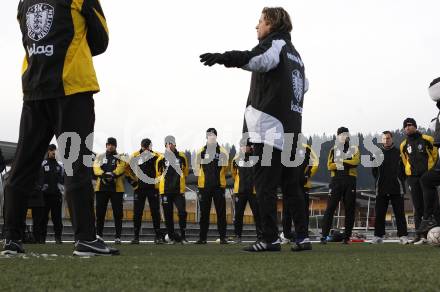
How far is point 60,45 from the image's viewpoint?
4.87 metres

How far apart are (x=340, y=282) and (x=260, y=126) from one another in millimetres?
3087

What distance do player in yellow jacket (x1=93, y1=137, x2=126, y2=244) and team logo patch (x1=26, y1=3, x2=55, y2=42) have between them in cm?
713

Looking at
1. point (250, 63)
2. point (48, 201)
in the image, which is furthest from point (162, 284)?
point (48, 201)

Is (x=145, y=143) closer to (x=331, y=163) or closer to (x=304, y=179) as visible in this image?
(x=304, y=179)

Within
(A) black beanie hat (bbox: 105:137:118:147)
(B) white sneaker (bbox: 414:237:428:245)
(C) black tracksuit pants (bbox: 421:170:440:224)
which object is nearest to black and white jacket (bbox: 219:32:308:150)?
(C) black tracksuit pants (bbox: 421:170:440:224)

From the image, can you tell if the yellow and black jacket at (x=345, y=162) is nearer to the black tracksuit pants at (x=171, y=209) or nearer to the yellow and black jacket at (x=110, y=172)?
the black tracksuit pants at (x=171, y=209)

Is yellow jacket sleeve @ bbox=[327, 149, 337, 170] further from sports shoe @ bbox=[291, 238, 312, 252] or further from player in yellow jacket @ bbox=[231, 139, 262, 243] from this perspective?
sports shoe @ bbox=[291, 238, 312, 252]

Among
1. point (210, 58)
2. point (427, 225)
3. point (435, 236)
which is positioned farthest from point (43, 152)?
point (427, 225)

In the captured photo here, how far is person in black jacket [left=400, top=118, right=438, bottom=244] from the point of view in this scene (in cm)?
1055

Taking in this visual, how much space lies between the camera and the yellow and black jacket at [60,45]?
15.8ft

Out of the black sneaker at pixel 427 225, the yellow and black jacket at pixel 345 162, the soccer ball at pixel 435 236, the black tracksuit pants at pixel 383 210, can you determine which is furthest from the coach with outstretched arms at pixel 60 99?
the black tracksuit pants at pixel 383 210

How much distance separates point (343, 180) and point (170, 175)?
3.48 metres

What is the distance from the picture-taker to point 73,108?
15.8 feet

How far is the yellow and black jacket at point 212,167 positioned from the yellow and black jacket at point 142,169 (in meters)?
0.88
